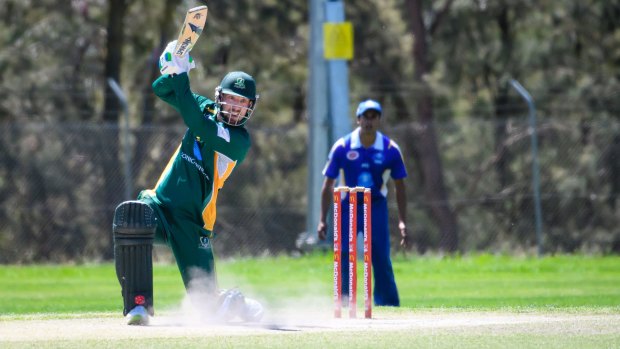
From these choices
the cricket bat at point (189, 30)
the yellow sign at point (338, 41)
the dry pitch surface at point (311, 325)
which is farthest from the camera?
the yellow sign at point (338, 41)

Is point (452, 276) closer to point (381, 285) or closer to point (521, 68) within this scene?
point (381, 285)

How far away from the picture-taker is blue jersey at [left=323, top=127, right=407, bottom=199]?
39.2 ft

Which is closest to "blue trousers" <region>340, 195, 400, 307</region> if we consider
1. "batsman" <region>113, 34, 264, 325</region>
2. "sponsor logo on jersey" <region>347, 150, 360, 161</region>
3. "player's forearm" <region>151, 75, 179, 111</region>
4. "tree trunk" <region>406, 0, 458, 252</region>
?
"sponsor logo on jersey" <region>347, 150, 360, 161</region>

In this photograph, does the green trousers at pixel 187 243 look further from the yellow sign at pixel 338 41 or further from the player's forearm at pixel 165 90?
the yellow sign at pixel 338 41

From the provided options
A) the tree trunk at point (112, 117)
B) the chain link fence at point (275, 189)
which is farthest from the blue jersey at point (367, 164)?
the tree trunk at point (112, 117)

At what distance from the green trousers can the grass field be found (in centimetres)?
36

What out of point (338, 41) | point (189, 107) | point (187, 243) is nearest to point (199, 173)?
point (187, 243)

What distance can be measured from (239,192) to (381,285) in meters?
11.4

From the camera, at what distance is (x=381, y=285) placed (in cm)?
1188

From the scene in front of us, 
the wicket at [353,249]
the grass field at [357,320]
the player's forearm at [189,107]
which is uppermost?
the player's forearm at [189,107]

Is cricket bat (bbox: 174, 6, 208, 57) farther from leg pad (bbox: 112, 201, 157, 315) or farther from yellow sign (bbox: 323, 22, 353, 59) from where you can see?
yellow sign (bbox: 323, 22, 353, 59)

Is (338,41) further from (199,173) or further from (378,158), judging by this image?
(199,173)

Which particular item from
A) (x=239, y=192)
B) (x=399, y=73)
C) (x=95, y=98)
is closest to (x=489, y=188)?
(x=239, y=192)

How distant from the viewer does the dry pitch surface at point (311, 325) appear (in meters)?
8.62
